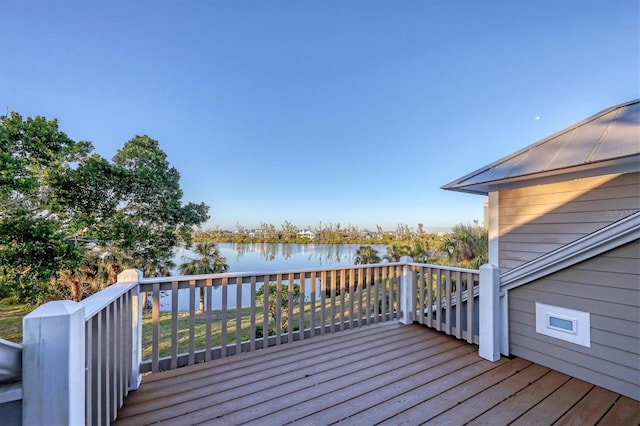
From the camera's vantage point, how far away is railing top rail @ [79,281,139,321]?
1.28m

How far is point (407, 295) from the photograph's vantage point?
373cm

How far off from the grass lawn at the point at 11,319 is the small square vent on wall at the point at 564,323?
13427 millimetres

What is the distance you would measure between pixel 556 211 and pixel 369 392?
2548 mm

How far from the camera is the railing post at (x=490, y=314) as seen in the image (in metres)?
2.69

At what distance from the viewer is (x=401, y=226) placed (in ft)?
64.8

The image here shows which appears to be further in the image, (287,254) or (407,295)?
(287,254)

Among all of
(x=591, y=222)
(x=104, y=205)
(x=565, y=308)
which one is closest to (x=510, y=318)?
(x=565, y=308)

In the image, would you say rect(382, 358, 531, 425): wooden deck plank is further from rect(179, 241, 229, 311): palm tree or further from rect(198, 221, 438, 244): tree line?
rect(198, 221, 438, 244): tree line

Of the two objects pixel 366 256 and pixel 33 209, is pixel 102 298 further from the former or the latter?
pixel 366 256

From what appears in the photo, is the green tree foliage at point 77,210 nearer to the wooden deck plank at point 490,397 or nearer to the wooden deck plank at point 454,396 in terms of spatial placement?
the wooden deck plank at point 454,396

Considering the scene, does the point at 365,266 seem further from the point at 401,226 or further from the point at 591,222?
the point at 401,226

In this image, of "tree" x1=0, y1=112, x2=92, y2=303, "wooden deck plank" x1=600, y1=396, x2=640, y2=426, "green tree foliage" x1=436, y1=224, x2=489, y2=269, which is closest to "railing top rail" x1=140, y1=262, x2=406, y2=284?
"wooden deck plank" x1=600, y1=396, x2=640, y2=426

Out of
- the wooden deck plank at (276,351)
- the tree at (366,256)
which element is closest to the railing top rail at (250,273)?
the wooden deck plank at (276,351)

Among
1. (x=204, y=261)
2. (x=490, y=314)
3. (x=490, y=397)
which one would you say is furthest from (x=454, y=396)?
(x=204, y=261)
